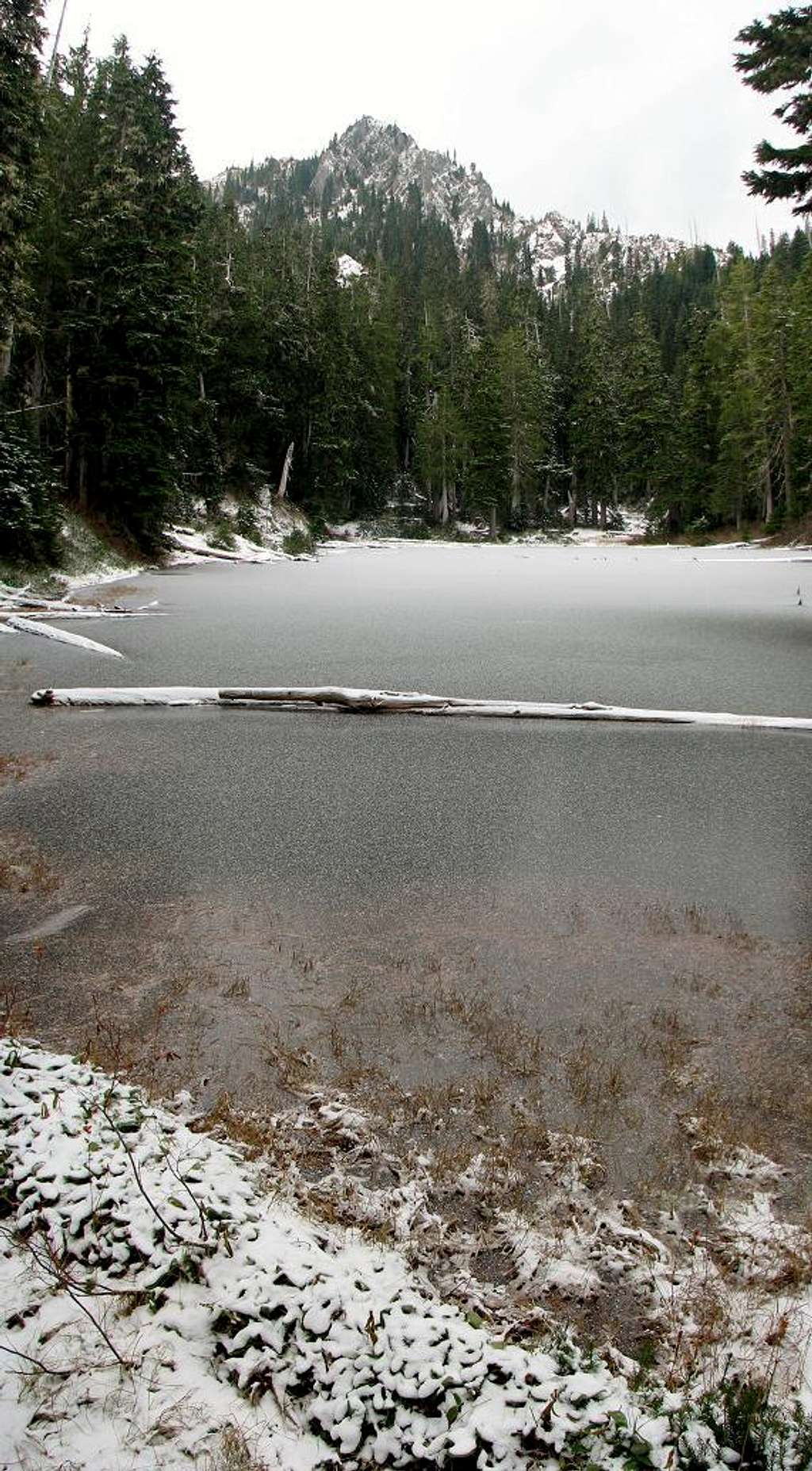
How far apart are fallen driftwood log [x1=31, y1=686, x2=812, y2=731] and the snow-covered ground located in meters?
6.72

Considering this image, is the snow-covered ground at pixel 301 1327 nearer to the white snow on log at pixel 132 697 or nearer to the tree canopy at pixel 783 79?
the white snow on log at pixel 132 697

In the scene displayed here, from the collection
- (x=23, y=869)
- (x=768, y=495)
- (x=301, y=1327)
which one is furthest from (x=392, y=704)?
(x=768, y=495)

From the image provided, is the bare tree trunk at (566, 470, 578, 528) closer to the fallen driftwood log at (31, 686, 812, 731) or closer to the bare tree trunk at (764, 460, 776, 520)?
the bare tree trunk at (764, 460, 776, 520)

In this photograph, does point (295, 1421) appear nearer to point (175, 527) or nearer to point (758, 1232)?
point (758, 1232)

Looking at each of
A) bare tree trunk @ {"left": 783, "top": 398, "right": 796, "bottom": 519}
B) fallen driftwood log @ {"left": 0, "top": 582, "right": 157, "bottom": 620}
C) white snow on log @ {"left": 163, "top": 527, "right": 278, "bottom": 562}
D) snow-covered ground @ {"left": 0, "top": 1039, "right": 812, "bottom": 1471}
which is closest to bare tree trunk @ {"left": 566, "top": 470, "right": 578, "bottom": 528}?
bare tree trunk @ {"left": 783, "top": 398, "right": 796, "bottom": 519}

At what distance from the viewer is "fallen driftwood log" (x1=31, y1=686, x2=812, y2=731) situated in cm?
916

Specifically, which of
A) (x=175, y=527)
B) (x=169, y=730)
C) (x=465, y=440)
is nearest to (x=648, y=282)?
(x=465, y=440)

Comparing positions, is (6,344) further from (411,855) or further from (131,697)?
(411,855)

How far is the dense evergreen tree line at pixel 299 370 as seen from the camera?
79.6ft

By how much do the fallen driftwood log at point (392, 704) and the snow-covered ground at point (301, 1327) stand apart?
22.1ft

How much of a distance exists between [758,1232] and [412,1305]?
121 cm

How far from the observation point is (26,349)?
27.9 m

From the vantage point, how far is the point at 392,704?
9703 mm

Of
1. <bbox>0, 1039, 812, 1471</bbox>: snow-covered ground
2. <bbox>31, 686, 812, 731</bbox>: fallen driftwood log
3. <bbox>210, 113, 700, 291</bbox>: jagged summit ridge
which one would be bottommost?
<bbox>0, 1039, 812, 1471</bbox>: snow-covered ground
